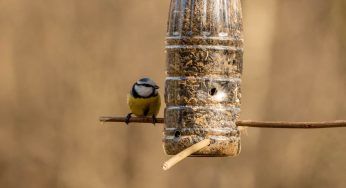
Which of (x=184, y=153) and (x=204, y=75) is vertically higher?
(x=204, y=75)

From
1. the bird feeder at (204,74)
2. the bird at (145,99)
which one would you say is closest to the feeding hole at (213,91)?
the bird feeder at (204,74)

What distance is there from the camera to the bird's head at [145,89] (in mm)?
7633

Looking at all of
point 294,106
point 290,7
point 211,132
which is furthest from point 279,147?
point 211,132

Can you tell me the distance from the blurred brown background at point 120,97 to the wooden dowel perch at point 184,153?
4.80 meters

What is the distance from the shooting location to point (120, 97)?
37.0 ft

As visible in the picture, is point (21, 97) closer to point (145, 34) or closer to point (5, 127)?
point (5, 127)

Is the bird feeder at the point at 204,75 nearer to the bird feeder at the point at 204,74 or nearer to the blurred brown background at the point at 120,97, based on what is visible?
the bird feeder at the point at 204,74

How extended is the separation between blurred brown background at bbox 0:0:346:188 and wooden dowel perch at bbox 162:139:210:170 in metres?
4.80

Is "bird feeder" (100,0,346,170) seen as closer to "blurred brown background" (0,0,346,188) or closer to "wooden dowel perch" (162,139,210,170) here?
"wooden dowel perch" (162,139,210,170)

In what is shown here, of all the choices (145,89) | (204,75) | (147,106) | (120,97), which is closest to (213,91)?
(204,75)

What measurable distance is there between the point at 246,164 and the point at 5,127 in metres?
2.11

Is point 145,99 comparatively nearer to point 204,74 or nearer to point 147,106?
point 147,106

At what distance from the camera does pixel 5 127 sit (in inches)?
455

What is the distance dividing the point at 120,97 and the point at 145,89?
3586 millimetres
